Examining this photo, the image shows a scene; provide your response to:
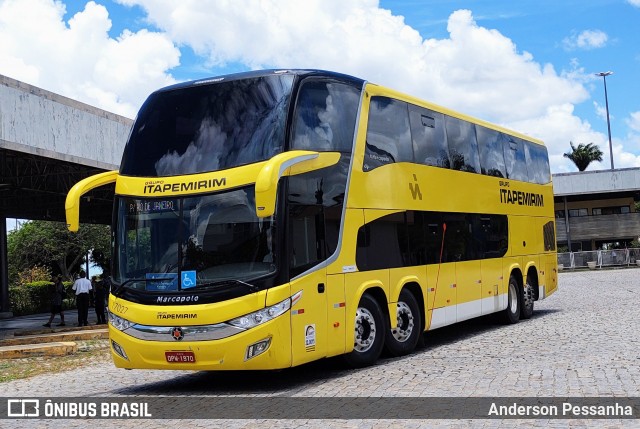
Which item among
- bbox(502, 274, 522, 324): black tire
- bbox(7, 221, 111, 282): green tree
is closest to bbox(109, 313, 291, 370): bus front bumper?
bbox(502, 274, 522, 324): black tire

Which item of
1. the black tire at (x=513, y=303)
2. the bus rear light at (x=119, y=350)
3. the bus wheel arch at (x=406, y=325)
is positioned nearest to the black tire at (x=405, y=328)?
the bus wheel arch at (x=406, y=325)

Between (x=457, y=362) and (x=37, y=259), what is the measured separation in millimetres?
62772

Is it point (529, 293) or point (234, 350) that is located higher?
point (529, 293)

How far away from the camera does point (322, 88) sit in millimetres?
11180

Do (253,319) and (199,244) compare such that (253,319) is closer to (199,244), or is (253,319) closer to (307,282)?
(307,282)

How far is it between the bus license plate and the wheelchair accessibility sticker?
80 cm

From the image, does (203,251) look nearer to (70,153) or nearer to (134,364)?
(134,364)

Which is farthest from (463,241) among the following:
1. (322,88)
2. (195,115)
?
(195,115)

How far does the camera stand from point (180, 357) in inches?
387

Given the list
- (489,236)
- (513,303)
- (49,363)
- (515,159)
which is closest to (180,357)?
(49,363)

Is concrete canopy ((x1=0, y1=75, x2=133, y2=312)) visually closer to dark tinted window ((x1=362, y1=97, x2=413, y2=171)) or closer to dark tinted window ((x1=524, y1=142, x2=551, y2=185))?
dark tinted window ((x1=362, y1=97, x2=413, y2=171))

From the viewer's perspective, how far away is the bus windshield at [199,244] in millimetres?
9797

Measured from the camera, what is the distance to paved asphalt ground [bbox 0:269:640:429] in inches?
322

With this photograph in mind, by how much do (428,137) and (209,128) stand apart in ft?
16.2
